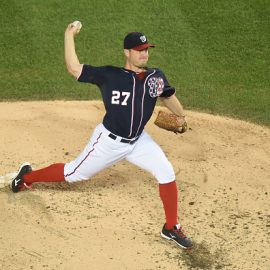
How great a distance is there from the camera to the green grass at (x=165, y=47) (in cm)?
1022

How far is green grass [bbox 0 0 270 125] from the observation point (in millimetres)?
10219

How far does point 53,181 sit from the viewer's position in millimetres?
7469

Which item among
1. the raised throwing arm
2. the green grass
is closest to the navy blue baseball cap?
the raised throwing arm

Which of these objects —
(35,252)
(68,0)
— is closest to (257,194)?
(35,252)

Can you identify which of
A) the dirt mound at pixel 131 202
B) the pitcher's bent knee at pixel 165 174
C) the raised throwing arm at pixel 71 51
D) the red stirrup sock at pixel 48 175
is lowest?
the dirt mound at pixel 131 202

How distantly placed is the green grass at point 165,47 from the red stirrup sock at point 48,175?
8.71ft

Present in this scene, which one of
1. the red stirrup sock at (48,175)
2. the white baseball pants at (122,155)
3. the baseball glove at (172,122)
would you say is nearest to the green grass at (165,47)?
the red stirrup sock at (48,175)

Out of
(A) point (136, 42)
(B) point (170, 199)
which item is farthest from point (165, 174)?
(A) point (136, 42)

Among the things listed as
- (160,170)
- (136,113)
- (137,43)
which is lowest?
(160,170)

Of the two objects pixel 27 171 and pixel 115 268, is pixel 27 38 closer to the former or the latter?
pixel 27 171

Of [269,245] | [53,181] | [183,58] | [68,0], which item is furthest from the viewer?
[68,0]

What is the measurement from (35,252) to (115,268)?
2.55ft

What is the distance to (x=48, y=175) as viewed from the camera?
7.44m

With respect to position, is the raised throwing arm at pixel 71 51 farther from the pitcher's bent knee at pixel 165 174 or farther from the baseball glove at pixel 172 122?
the pitcher's bent knee at pixel 165 174
